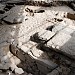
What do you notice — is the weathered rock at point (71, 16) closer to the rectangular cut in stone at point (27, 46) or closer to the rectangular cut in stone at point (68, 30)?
the rectangular cut in stone at point (68, 30)

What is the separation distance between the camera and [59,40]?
4.50m

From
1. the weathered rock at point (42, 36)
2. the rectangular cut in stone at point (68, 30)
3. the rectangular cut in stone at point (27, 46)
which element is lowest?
the rectangular cut in stone at point (27, 46)

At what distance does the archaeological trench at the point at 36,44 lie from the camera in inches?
157

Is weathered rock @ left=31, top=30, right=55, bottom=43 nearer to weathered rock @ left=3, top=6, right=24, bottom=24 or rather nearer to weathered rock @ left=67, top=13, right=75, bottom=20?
weathered rock @ left=3, top=6, right=24, bottom=24

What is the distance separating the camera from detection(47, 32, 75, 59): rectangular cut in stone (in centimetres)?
404

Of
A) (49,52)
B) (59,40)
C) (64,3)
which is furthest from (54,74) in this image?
(64,3)

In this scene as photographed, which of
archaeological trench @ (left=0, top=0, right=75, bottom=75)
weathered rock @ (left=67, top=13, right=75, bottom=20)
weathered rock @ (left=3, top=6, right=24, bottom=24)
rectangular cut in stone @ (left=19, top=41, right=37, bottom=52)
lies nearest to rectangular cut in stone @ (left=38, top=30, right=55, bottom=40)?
archaeological trench @ (left=0, top=0, right=75, bottom=75)

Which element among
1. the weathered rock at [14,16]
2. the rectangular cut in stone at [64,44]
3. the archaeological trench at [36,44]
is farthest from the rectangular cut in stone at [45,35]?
the weathered rock at [14,16]

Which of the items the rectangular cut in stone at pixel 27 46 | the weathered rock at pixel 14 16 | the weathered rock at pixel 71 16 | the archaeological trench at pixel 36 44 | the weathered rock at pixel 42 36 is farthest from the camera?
the weathered rock at pixel 71 16

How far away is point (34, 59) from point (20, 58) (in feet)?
1.83

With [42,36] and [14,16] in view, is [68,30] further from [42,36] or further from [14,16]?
[14,16]

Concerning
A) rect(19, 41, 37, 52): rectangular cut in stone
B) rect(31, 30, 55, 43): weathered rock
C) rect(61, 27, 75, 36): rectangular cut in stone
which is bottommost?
rect(19, 41, 37, 52): rectangular cut in stone

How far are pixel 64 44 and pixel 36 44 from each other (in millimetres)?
836

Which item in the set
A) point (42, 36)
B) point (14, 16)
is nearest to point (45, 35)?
point (42, 36)
